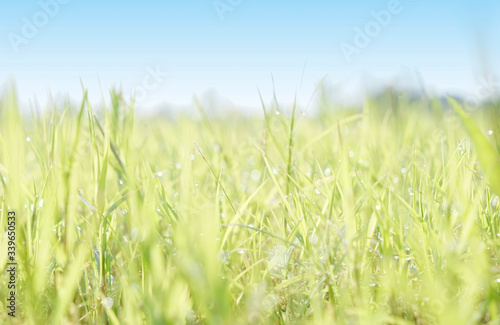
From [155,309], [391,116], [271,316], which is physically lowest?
[271,316]

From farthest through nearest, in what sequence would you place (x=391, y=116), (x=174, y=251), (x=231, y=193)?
(x=391, y=116), (x=231, y=193), (x=174, y=251)

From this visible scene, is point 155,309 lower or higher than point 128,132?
lower

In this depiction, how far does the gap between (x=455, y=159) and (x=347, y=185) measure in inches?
13.2

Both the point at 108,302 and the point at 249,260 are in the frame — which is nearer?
the point at 108,302

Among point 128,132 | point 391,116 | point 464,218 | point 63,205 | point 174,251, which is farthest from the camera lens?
point 391,116

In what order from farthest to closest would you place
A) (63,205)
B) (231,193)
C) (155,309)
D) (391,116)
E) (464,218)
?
(391,116) < (231,193) < (63,205) < (464,218) < (155,309)

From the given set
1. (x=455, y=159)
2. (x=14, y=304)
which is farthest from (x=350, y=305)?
(x=14, y=304)

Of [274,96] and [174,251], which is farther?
[274,96]

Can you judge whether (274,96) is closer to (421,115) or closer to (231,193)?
(231,193)

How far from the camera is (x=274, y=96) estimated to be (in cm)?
104

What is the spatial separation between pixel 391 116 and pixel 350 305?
1.74 m

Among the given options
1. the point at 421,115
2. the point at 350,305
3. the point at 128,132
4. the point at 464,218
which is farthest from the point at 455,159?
the point at 421,115

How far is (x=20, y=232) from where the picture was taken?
746 millimetres

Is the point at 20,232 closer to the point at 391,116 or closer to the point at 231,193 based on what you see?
the point at 231,193
